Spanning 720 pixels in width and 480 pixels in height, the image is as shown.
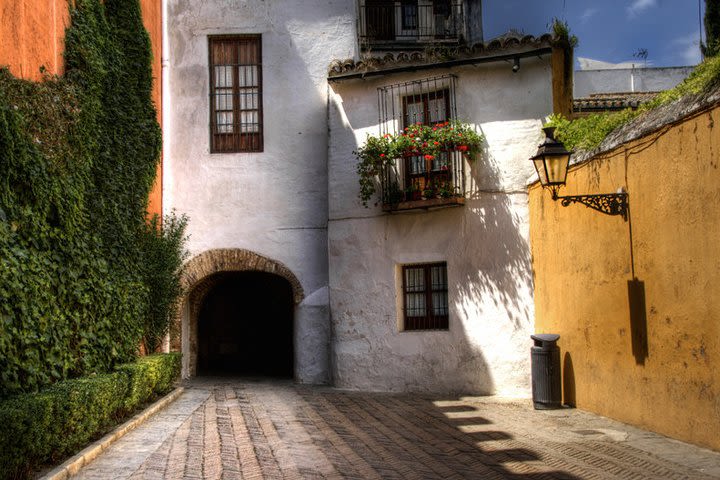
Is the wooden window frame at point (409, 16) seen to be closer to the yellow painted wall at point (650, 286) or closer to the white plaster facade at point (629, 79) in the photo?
the white plaster facade at point (629, 79)

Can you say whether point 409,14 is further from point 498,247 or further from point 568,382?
point 568,382

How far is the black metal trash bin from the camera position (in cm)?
1002

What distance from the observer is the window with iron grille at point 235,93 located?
14438 mm

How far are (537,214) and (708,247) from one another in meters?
4.90

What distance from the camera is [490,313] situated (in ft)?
40.0

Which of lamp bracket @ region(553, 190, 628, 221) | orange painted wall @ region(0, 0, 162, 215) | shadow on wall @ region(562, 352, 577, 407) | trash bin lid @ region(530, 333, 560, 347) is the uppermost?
orange painted wall @ region(0, 0, 162, 215)

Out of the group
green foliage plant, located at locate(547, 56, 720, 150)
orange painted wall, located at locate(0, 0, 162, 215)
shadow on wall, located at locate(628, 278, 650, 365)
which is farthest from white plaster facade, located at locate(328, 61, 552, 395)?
orange painted wall, located at locate(0, 0, 162, 215)

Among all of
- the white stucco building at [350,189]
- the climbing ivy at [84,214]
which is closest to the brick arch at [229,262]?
the white stucco building at [350,189]

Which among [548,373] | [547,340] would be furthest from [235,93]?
[548,373]

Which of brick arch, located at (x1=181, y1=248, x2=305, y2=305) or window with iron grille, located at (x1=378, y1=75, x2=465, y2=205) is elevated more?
window with iron grille, located at (x1=378, y1=75, x2=465, y2=205)

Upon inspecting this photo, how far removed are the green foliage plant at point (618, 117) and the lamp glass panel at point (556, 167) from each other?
0.92 meters

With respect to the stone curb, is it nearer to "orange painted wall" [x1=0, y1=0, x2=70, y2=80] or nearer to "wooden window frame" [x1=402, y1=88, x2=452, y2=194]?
"orange painted wall" [x1=0, y1=0, x2=70, y2=80]

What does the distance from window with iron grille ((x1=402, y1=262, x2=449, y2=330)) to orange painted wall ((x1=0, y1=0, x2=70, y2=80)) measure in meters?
6.49

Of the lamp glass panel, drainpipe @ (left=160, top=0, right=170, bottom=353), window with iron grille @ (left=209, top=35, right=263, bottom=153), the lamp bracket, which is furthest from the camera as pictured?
window with iron grille @ (left=209, top=35, right=263, bottom=153)
